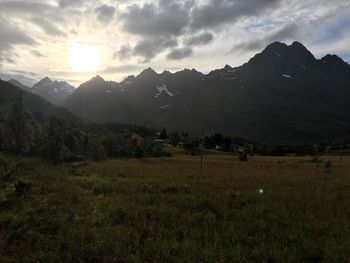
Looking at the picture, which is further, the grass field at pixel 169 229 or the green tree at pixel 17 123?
the green tree at pixel 17 123

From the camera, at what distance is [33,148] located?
5978cm

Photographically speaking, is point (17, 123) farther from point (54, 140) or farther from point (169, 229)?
point (169, 229)

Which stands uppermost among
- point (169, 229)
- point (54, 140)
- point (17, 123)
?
point (17, 123)

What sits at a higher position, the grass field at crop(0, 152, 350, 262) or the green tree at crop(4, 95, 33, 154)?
the green tree at crop(4, 95, 33, 154)

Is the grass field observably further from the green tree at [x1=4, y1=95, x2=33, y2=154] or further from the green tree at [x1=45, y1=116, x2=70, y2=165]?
the green tree at [x1=4, y1=95, x2=33, y2=154]

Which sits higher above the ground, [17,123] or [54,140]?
[17,123]

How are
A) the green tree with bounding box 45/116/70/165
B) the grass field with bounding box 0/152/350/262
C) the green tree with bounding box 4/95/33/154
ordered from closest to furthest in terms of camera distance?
1. the grass field with bounding box 0/152/350/262
2. the green tree with bounding box 45/116/70/165
3. the green tree with bounding box 4/95/33/154

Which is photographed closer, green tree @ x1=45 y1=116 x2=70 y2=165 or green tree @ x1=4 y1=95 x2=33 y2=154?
green tree @ x1=45 y1=116 x2=70 y2=165

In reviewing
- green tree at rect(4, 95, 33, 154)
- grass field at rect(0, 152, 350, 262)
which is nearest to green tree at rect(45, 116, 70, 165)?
green tree at rect(4, 95, 33, 154)

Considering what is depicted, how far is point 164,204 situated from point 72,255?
580cm

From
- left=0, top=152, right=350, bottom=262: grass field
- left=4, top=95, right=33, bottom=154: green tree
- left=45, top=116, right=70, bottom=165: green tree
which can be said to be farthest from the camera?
left=4, top=95, right=33, bottom=154: green tree

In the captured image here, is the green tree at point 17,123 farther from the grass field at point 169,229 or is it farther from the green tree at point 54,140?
the grass field at point 169,229

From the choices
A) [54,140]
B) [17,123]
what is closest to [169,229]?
[54,140]

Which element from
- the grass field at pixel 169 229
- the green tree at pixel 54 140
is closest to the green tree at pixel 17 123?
the green tree at pixel 54 140
